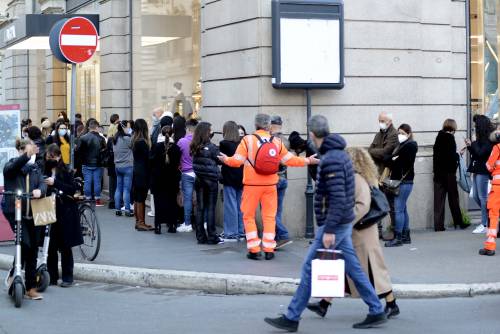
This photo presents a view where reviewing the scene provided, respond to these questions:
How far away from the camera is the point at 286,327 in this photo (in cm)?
872

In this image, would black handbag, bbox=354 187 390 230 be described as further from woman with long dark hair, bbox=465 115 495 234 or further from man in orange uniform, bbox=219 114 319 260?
woman with long dark hair, bbox=465 115 495 234

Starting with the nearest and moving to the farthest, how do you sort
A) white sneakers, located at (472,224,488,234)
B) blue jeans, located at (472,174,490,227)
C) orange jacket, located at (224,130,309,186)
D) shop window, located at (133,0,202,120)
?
orange jacket, located at (224,130,309,186) → blue jeans, located at (472,174,490,227) → white sneakers, located at (472,224,488,234) → shop window, located at (133,0,202,120)

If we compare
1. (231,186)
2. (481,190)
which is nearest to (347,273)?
(231,186)

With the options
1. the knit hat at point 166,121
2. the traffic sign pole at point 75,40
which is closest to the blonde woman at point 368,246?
the traffic sign pole at point 75,40

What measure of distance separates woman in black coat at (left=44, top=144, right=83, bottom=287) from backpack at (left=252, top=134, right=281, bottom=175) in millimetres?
2276

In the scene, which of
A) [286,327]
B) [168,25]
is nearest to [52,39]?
[168,25]

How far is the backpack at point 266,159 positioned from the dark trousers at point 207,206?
5.26ft

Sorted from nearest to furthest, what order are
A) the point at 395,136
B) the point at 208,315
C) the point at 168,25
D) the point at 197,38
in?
the point at 208,315
the point at 395,136
the point at 197,38
the point at 168,25

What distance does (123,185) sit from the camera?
17.7 m

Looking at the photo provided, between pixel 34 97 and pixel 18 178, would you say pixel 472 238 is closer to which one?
pixel 18 178

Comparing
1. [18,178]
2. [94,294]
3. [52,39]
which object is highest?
[52,39]

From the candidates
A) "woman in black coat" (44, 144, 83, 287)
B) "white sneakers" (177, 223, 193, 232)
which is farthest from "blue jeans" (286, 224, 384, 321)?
"white sneakers" (177, 223, 193, 232)

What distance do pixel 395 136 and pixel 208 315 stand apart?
508 cm

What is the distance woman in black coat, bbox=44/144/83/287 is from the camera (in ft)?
36.3
